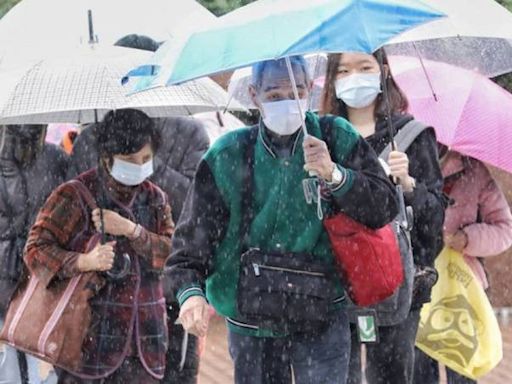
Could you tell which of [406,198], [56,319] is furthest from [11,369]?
[406,198]

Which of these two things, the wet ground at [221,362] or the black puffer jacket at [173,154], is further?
the wet ground at [221,362]

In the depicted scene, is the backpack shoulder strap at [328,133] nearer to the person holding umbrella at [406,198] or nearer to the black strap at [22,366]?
the person holding umbrella at [406,198]

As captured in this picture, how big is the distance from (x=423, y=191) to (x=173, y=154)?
1.68 metres

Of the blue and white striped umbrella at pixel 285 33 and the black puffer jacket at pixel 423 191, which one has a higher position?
the blue and white striped umbrella at pixel 285 33

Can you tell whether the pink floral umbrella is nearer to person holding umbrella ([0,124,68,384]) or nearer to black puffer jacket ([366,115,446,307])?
black puffer jacket ([366,115,446,307])

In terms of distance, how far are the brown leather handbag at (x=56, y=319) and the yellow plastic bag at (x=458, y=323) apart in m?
1.78

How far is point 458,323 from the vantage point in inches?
281

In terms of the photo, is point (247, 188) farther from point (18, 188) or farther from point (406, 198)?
point (18, 188)

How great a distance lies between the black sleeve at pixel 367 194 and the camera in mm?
5043

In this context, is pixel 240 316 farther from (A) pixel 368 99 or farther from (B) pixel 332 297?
(A) pixel 368 99

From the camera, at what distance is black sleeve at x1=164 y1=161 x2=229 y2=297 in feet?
17.2

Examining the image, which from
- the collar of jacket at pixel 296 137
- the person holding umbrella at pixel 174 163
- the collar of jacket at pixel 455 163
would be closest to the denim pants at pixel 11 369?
the person holding umbrella at pixel 174 163

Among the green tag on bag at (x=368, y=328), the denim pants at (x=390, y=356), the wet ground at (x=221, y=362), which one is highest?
the green tag on bag at (x=368, y=328)

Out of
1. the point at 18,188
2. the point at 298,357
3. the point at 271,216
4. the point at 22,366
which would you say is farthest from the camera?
the point at 22,366
